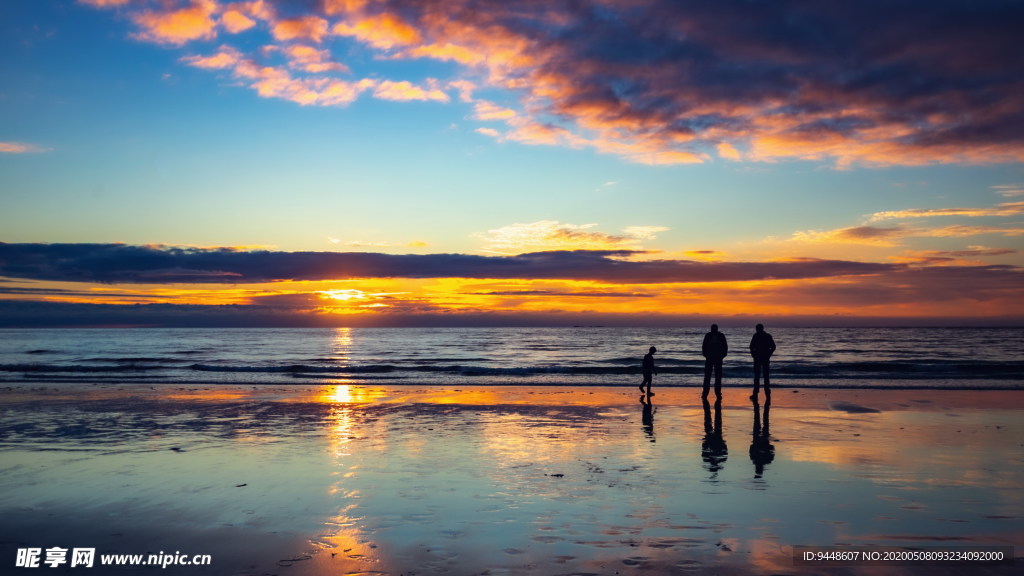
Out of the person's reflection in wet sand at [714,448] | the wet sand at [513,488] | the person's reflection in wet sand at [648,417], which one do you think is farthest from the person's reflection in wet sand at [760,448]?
the person's reflection in wet sand at [648,417]

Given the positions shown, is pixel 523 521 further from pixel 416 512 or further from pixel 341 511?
pixel 341 511

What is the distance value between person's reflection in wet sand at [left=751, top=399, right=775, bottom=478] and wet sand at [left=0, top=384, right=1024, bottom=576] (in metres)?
0.10

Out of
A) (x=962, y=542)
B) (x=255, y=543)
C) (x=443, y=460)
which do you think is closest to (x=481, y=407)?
(x=443, y=460)

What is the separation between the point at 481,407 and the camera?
19.1 meters

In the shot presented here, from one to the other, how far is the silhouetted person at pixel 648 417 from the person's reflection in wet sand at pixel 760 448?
212 centimetres

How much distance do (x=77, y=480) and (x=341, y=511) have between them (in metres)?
5.22

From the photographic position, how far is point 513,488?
8.86m

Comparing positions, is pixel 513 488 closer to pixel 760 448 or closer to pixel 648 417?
pixel 760 448

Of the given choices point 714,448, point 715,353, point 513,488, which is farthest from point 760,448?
point 715,353

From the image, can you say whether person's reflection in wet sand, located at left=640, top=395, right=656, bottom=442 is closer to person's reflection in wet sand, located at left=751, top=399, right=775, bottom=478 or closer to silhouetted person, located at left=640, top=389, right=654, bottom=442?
silhouetted person, located at left=640, top=389, right=654, bottom=442

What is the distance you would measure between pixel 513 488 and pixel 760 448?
571 centimetres

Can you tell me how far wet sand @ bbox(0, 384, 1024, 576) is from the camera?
638 centimetres

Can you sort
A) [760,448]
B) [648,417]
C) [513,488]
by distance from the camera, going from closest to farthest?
[513,488]
[760,448]
[648,417]

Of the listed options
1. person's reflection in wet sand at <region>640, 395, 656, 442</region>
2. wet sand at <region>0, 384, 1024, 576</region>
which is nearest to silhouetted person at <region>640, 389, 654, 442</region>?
person's reflection in wet sand at <region>640, 395, 656, 442</region>
